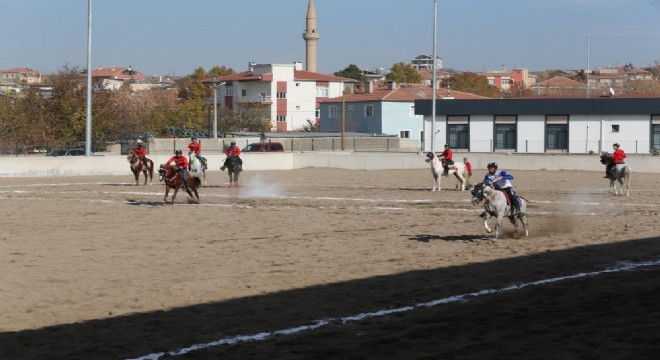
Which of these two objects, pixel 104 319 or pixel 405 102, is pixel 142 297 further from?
pixel 405 102

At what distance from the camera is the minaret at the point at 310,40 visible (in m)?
165

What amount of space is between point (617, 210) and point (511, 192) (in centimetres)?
965

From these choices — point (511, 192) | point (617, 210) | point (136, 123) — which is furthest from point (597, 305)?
point (136, 123)

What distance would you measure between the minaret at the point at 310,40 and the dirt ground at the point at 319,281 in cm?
13423

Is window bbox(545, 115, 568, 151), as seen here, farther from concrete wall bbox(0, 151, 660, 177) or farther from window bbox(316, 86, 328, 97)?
window bbox(316, 86, 328, 97)

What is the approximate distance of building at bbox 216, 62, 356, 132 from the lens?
12825cm

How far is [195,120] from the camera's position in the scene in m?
116

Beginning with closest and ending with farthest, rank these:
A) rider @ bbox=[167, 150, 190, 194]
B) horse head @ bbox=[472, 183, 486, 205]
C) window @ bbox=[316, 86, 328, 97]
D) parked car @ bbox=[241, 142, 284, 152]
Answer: horse head @ bbox=[472, 183, 486, 205] < rider @ bbox=[167, 150, 190, 194] < parked car @ bbox=[241, 142, 284, 152] < window @ bbox=[316, 86, 328, 97]

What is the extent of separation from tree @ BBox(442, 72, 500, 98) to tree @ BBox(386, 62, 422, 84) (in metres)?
16.7

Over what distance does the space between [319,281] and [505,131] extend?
66.4 m

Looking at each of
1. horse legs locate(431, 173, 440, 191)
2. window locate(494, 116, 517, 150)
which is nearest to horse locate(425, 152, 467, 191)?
horse legs locate(431, 173, 440, 191)

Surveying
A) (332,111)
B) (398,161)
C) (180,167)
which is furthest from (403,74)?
(180,167)

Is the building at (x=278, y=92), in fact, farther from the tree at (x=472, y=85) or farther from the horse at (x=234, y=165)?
the horse at (x=234, y=165)

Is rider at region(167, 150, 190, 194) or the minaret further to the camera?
the minaret
